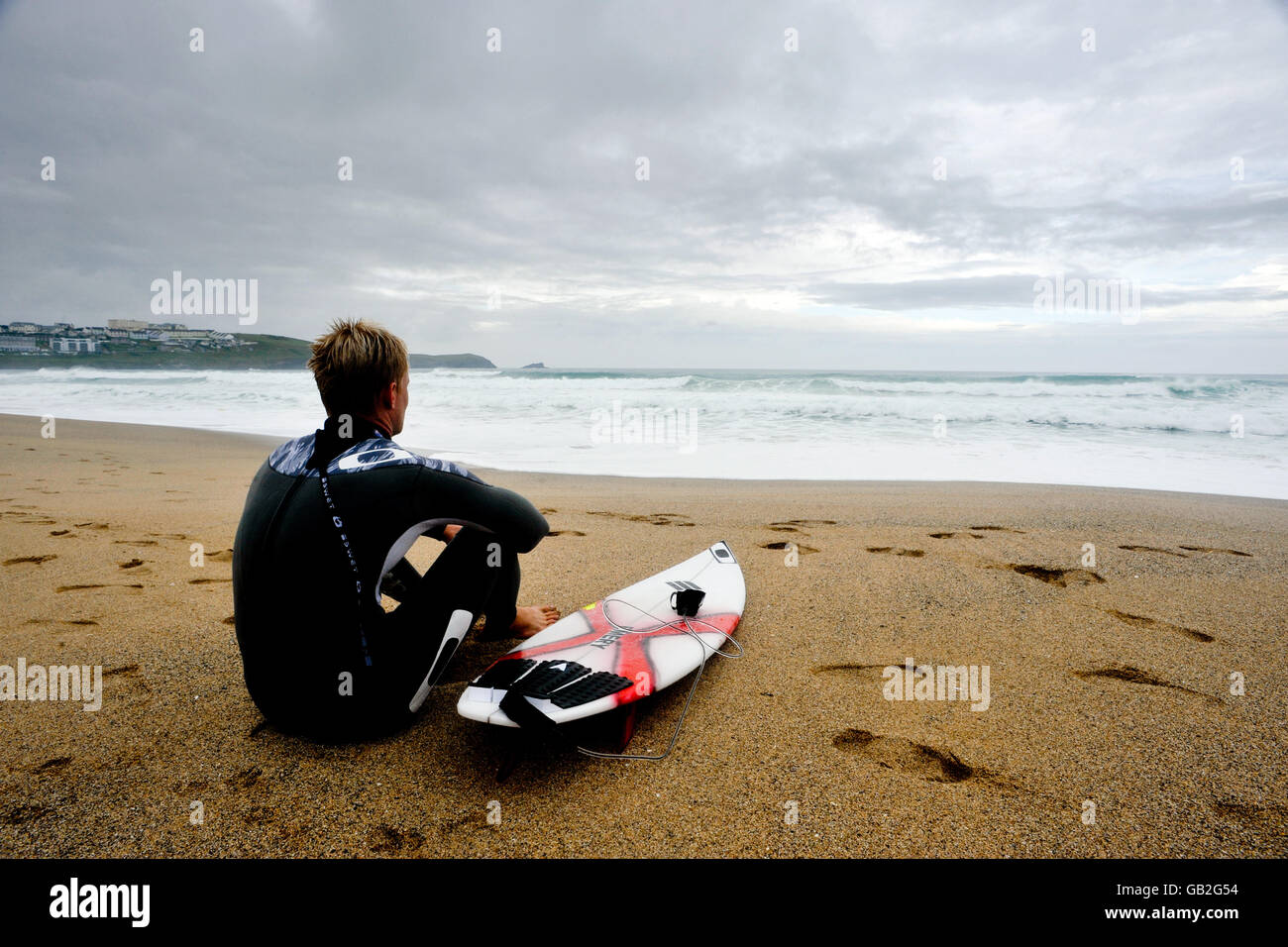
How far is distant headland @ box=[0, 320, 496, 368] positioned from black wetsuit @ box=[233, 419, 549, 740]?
3142 centimetres

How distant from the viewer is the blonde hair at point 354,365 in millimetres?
1873

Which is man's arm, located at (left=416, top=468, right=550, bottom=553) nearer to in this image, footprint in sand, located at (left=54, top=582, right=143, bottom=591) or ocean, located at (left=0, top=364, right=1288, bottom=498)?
footprint in sand, located at (left=54, top=582, right=143, bottom=591)

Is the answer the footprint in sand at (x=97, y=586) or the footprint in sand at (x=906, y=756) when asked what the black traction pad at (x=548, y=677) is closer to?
the footprint in sand at (x=906, y=756)

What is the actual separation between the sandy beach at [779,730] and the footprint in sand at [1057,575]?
20 millimetres

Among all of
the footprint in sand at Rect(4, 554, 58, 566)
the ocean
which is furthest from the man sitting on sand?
the ocean

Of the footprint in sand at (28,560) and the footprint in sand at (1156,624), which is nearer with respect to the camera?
the footprint in sand at (1156,624)

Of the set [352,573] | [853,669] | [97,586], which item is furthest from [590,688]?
→ [97,586]

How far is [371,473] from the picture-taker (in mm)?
1764

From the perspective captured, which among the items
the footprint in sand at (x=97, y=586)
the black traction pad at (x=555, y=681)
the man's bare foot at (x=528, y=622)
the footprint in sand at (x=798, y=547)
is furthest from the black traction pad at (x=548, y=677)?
the footprint in sand at (x=97, y=586)

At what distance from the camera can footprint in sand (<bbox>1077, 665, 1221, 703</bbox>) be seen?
7.87 feet
